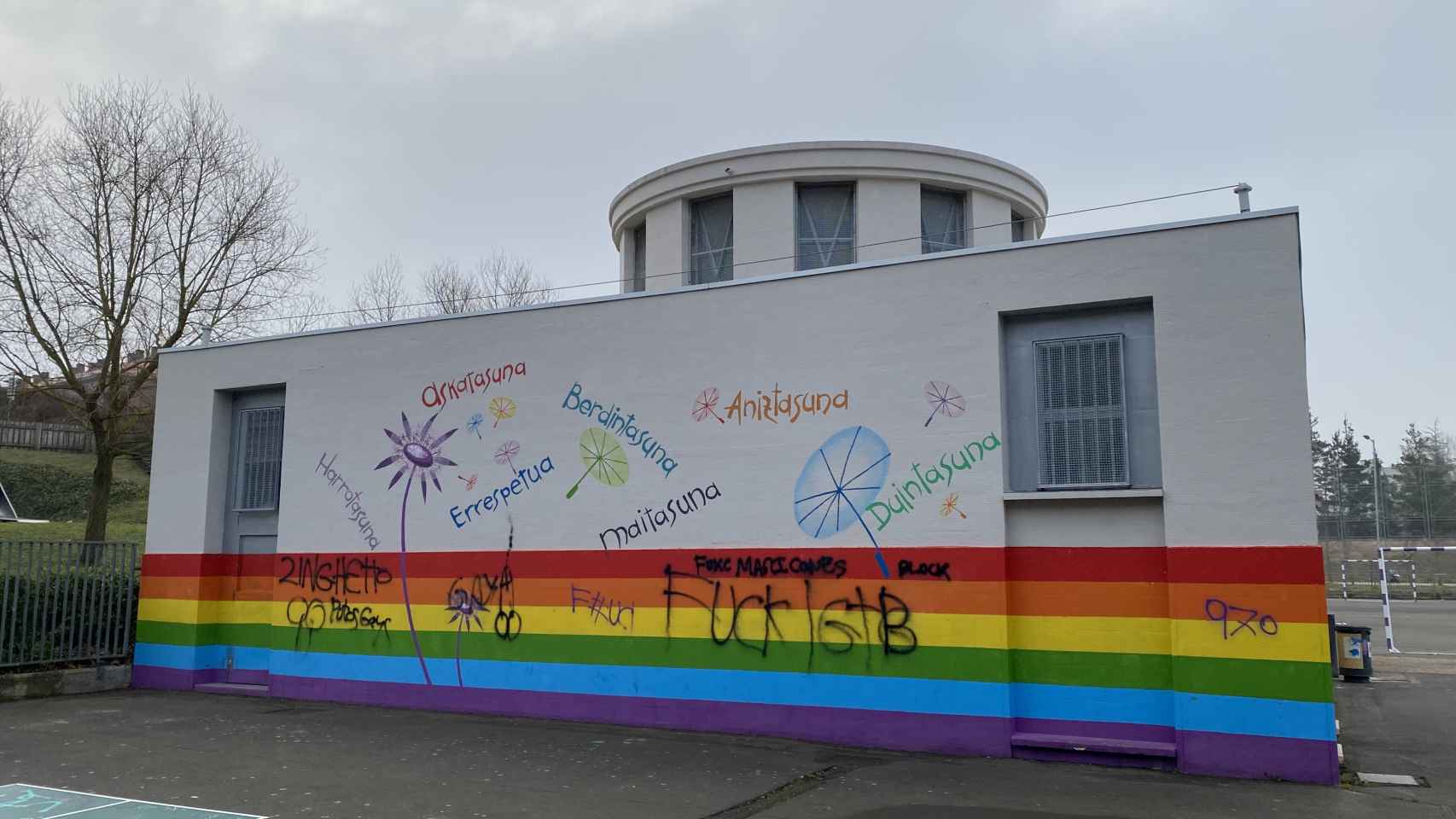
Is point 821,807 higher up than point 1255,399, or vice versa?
point 1255,399

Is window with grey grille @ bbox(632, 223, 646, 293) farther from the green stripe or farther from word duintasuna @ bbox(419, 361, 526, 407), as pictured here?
the green stripe

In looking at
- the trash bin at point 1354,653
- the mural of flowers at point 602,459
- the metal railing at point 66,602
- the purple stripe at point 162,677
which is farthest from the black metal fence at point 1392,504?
the metal railing at point 66,602

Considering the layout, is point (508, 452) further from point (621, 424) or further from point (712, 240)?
point (712, 240)

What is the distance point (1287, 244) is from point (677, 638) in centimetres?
715

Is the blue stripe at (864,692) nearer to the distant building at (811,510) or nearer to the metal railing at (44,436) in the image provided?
the distant building at (811,510)

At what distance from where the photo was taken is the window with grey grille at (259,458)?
47.9ft

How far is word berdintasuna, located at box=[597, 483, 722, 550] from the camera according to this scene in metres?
11.3

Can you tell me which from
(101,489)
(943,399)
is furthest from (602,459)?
(101,489)

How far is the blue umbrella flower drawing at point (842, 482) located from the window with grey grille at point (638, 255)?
9097mm

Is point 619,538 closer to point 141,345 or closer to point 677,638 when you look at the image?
point 677,638

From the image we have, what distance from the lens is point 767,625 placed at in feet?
35.4

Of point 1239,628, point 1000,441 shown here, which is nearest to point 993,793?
point 1239,628

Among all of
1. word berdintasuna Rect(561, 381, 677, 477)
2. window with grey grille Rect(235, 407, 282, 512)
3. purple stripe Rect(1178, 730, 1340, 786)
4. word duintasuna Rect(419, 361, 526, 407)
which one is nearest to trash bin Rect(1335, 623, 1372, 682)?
purple stripe Rect(1178, 730, 1340, 786)

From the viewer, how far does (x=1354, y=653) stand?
15.2 metres
